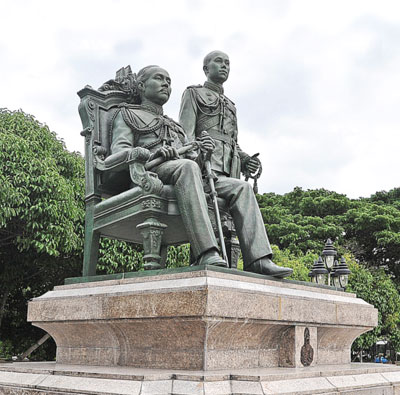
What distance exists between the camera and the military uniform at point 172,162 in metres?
5.09

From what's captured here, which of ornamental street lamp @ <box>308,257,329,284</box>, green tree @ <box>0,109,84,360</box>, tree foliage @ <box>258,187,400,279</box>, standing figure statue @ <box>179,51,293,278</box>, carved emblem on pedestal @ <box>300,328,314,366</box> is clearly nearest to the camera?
carved emblem on pedestal @ <box>300,328,314,366</box>

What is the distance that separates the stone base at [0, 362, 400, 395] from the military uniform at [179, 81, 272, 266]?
1746 mm

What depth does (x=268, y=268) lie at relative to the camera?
5355mm

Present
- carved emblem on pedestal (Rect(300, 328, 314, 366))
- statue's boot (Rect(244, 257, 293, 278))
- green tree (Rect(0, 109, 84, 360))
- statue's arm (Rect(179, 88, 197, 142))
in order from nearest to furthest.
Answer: carved emblem on pedestal (Rect(300, 328, 314, 366)) → statue's boot (Rect(244, 257, 293, 278)) → statue's arm (Rect(179, 88, 197, 142)) → green tree (Rect(0, 109, 84, 360))

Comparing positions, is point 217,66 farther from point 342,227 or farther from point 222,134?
point 342,227

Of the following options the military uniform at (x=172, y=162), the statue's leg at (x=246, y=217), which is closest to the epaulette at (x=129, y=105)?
the military uniform at (x=172, y=162)

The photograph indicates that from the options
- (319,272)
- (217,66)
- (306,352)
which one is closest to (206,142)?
(217,66)

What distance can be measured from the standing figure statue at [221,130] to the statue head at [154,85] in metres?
0.33

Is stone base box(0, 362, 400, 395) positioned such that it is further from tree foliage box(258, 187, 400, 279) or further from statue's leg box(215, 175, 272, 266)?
tree foliage box(258, 187, 400, 279)

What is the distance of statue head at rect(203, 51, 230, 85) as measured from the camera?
654 cm

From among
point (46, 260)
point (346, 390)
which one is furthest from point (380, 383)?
point (46, 260)

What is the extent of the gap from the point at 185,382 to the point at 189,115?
3258 millimetres

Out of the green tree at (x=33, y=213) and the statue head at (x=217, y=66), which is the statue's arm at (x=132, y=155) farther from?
the green tree at (x=33, y=213)

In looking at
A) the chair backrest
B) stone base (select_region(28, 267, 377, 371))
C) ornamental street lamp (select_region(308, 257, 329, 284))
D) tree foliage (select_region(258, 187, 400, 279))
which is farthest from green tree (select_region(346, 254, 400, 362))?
the chair backrest
